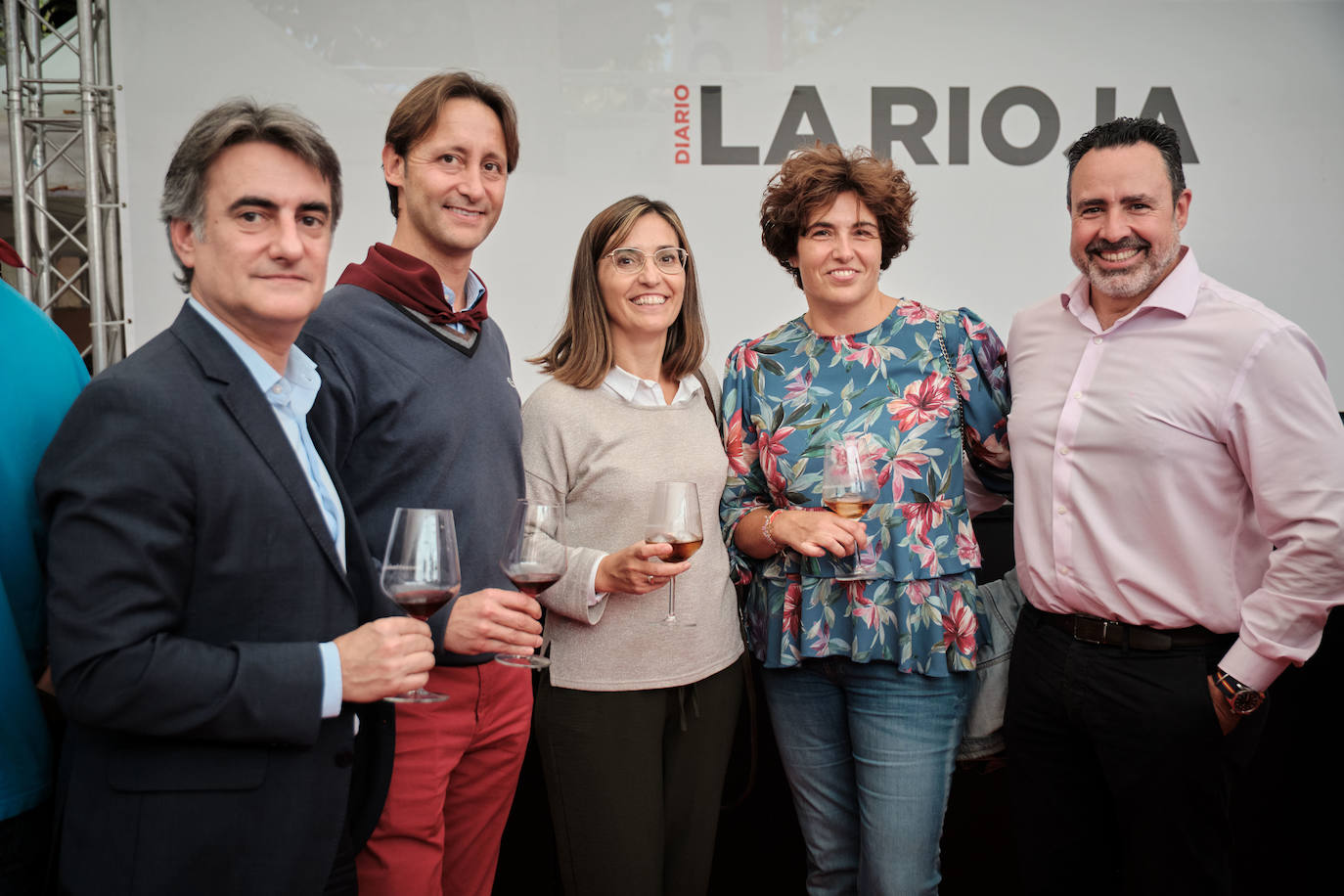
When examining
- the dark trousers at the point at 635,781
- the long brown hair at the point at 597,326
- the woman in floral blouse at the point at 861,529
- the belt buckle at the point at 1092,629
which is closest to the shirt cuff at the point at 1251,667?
the belt buckle at the point at 1092,629

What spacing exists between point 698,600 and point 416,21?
3.71 m

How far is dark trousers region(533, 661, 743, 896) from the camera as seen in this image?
1.91 meters

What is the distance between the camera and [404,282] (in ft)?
5.90

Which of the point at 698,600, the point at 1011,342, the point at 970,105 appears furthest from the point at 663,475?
the point at 970,105

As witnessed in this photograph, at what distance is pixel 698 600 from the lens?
1978mm

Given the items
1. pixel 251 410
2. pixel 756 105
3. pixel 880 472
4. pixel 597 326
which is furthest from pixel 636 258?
pixel 756 105

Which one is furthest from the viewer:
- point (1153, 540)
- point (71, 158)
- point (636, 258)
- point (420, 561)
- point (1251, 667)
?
point (71, 158)

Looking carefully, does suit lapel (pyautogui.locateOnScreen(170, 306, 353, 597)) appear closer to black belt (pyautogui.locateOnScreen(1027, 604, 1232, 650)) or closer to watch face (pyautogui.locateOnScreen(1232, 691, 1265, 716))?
black belt (pyautogui.locateOnScreen(1027, 604, 1232, 650))

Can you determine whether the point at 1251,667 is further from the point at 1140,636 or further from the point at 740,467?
the point at 740,467

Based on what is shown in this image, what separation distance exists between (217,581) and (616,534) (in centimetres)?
92

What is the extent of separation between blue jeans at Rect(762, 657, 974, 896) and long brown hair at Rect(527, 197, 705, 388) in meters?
0.82

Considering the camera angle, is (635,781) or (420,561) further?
(635,781)

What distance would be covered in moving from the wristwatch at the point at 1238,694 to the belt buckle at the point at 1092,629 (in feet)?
0.70

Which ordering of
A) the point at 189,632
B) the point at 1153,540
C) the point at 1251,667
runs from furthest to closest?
the point at 1153,540 < the point at 1251,667 < the point at 189,632
